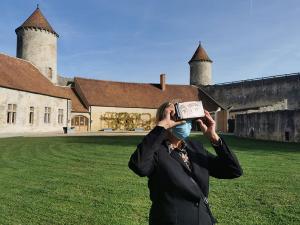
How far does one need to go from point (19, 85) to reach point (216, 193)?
2667 centimetres

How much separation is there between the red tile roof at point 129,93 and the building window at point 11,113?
37.3 feet

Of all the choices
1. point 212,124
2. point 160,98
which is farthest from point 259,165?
point 160,98

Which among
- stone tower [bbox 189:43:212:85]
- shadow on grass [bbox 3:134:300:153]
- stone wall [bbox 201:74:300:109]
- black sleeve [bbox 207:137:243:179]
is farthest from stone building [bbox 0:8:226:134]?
black sleeve [bbox 207:137:243:179]

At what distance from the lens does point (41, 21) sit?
3938cm

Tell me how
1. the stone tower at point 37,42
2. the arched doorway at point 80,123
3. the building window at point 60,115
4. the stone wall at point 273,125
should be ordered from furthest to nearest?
the arched doorway at point 80,123
the stone tower at point 37,42
the building window at point 60,115
the stone wall at point 273,125

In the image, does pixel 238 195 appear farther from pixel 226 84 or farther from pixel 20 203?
pixel 226 84

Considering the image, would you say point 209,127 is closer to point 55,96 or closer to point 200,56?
point 55,96

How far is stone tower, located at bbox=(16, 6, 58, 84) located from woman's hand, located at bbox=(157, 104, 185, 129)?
37.1 metres

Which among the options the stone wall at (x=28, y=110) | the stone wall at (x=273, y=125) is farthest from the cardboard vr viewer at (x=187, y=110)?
the stone wall at (x=28, y=110)

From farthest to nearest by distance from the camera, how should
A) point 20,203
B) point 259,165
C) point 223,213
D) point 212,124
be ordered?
point 259,165 → point 20,203 → point 223,213 → point 212,124

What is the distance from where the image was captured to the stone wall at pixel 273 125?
70.4ft

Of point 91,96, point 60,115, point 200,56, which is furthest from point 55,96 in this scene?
point 200,56

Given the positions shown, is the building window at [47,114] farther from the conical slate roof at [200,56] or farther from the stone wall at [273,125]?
the conical slate roof at [200,56]

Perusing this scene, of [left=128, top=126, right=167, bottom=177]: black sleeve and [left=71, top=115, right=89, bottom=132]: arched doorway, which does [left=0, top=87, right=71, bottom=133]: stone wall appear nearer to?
[left=71, top=115, right=89, bottom=132]: arched doorway
